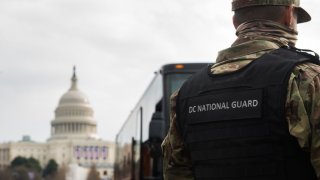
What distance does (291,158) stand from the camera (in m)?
3.59

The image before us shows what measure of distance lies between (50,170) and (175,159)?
15934cm

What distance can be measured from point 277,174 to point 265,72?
0.44m

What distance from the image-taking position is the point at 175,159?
4.23 m

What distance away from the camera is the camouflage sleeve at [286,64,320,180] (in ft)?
11.4

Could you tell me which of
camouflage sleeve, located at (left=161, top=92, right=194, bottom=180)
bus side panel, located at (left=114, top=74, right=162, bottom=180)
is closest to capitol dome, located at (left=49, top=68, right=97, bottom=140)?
bus side panel, located at (left=114, top=74, right=162, bottom=180)

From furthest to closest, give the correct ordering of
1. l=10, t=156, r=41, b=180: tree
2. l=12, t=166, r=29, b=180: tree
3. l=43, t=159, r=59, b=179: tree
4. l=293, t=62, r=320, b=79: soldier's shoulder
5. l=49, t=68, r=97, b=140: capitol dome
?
l=49, t=68, r=97, b=140: capitol dome → l=43, t=159, r=59, b=179: tree → l=10, t=156, r=41, b=180: tree → l=12, t=166, r=29, b=180: tree → l=293, t=62, r=320, b=79: soldier's shoulder

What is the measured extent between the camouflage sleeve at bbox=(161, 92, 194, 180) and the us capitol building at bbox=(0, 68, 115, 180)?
15251cm

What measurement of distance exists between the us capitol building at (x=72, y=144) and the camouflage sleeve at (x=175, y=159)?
500 feet

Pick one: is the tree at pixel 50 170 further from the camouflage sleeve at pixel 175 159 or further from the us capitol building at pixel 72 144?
the camouflage sleeve at pixel 175 159

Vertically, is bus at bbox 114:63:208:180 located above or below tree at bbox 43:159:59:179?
below

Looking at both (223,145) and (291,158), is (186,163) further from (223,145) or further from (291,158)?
(291,158)

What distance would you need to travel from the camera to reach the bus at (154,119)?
13352 mm

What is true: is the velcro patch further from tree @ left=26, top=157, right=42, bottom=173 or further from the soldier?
tree @ left=26, top=157, right=42, bottom=173

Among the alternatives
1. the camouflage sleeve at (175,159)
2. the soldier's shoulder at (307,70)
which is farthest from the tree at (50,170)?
the soldier's shoulder at (307,70)
